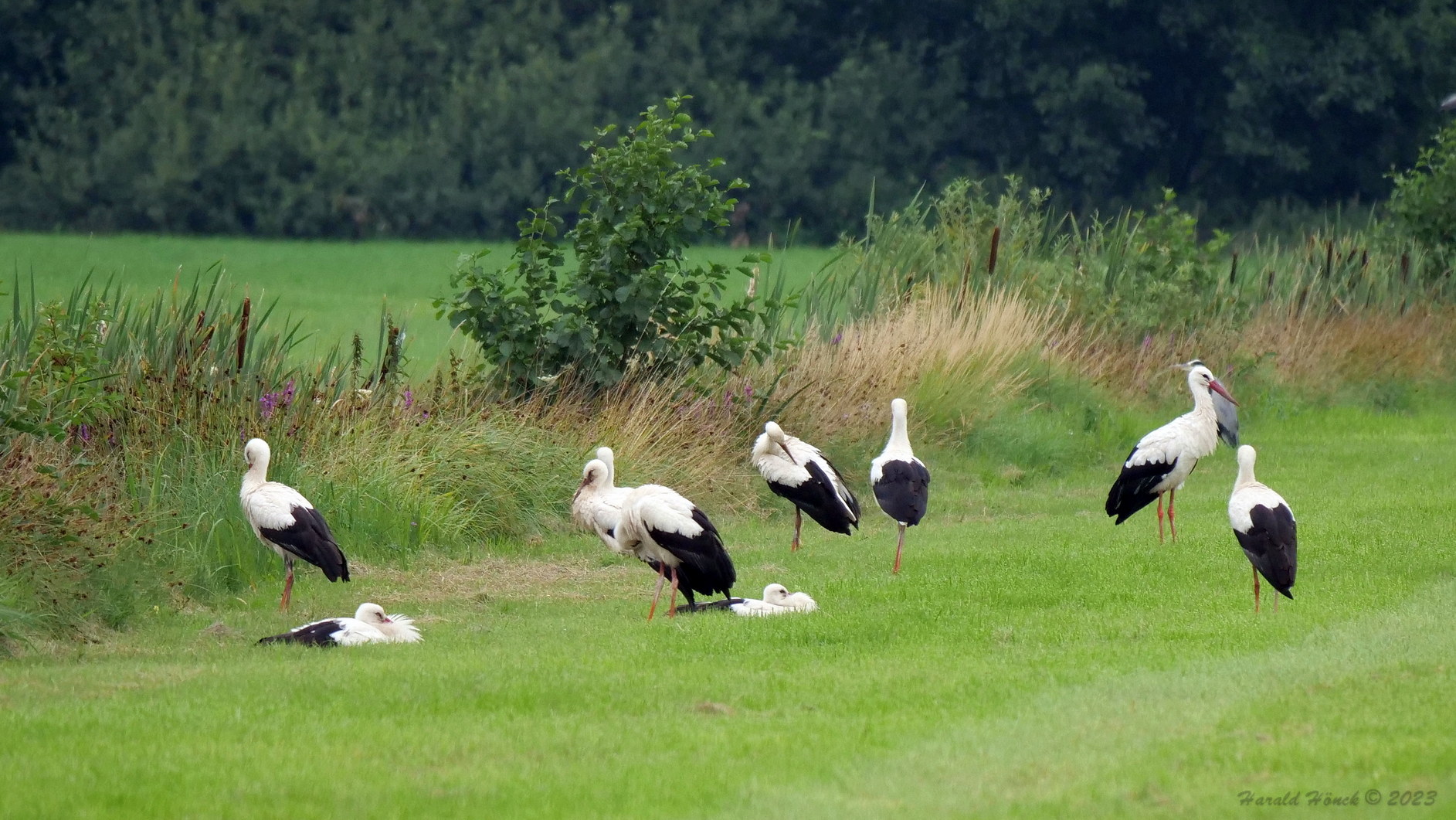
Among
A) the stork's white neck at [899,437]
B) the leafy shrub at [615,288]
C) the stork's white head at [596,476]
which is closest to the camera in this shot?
the stork's white head at [596,476]

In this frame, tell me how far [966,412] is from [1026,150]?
35.5 m

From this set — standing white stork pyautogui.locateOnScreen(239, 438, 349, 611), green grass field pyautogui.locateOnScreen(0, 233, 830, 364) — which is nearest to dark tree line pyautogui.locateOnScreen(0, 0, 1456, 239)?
green grass field pyautogui.locateOnScreen(0, 233, 830, 364)

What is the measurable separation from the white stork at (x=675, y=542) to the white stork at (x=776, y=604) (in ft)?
0.67

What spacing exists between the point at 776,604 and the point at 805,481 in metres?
2.68

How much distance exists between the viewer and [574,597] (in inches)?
432

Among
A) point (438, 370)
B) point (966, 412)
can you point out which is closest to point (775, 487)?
point (438, 370)

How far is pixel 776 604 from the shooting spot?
991 centimetres

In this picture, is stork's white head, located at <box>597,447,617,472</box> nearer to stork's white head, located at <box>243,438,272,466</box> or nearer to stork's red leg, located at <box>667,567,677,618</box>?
stork's red leg, located at <box>667,567,677,618</box>

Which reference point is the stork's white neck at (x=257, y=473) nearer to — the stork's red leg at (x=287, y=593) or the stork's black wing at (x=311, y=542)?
the stork's black wing at (x=311, y=542)

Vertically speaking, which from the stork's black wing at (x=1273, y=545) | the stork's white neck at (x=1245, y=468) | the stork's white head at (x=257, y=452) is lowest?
the stork's white head at (x=257, y=452)

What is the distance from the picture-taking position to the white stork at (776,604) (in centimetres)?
977

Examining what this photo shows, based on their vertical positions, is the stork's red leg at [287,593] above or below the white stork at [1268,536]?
below

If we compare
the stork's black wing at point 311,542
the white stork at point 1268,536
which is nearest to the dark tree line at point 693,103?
Result: the white stork at point 1268,536

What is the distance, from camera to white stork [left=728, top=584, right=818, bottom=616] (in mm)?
9773
